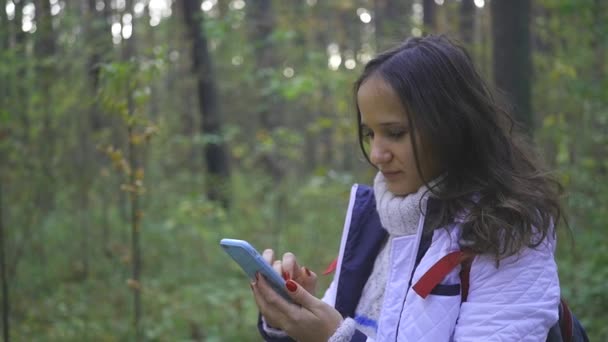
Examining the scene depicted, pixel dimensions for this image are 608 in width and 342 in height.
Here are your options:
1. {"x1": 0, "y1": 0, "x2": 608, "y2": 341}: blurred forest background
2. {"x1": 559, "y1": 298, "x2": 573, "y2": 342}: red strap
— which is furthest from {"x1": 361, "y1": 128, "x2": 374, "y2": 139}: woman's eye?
{"x1": 0, "y1": 0, "x2": 608, "y2": 341}: blurred forest background

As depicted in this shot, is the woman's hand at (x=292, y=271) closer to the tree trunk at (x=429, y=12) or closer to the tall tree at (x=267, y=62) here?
the tall tree at (x=267, y=62)

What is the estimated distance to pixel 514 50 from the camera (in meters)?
3.93

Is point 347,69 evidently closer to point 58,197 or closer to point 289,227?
point 289,227

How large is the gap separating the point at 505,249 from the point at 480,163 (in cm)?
31

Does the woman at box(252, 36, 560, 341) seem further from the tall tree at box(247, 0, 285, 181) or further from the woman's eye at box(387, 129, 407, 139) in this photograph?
the tall tree at box(247, 0, 285, 181)

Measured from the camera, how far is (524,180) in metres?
1.70

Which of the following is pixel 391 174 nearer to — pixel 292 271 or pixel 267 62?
pixel 292 271

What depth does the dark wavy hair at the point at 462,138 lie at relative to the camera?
163 cm

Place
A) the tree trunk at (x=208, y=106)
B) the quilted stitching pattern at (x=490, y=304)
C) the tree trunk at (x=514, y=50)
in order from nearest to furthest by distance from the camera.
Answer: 1. the quilted stitching pattern at (x=490, y=304)
2. the tree trunk at (x=514, y=50)
3. the tree trunk at (x=208, y=106)

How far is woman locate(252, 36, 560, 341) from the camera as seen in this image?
150 cm

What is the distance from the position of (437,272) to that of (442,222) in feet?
0.52

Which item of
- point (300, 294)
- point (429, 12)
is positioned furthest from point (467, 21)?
point (300, 294)

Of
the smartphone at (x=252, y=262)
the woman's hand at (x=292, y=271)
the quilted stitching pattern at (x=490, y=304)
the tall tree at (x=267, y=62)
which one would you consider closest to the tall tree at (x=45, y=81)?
the woman's hand at (x=292, y=271)

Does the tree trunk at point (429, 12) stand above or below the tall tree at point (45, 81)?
above
